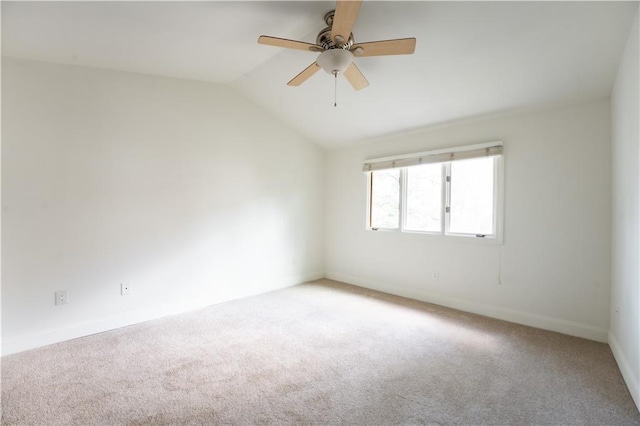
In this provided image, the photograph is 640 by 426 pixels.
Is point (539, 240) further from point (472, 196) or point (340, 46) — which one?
point (340, 46)

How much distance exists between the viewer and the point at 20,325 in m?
2.54

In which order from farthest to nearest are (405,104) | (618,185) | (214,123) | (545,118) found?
(214,123)
(405,104)
(545,118)
(618,185)

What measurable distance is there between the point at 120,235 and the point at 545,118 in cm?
439

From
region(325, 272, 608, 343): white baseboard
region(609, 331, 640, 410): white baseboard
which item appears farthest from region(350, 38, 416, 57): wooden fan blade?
region(325, 272, 608, 343): white baseboard

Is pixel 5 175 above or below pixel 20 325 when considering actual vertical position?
above

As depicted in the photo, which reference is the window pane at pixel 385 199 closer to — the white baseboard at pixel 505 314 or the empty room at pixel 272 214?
the empty room at pixel 272 214

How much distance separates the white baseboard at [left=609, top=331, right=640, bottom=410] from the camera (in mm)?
1870

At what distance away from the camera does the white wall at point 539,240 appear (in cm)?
276

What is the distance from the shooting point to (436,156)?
12.4ft

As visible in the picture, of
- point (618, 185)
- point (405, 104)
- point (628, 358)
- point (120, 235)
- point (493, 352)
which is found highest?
point (405, 104)

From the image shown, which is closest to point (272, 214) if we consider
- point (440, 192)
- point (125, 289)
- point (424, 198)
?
point (125, 289)

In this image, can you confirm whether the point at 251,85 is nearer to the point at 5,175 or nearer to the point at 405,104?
the point at 405,104

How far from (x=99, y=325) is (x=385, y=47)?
3.48 m

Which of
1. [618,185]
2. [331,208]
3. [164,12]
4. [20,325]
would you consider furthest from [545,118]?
[20,325]
